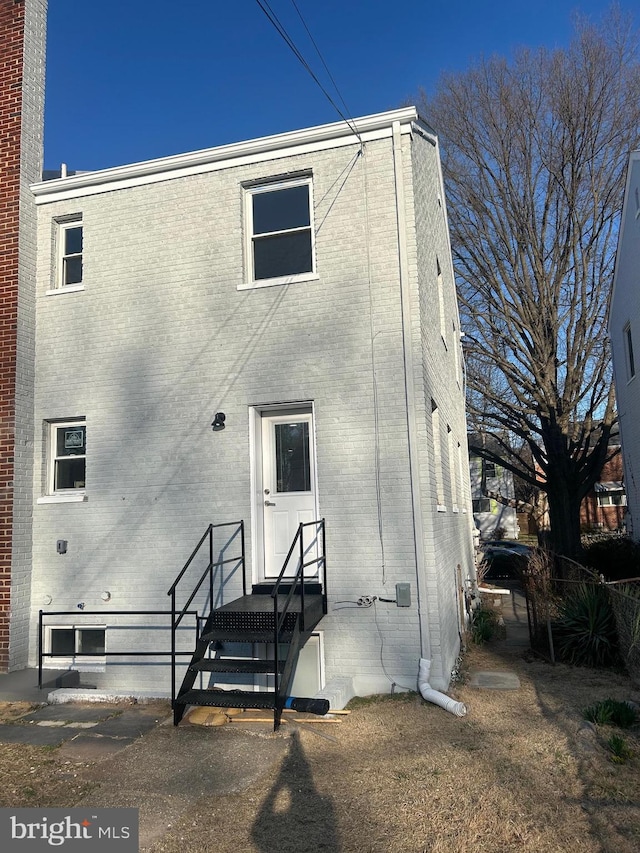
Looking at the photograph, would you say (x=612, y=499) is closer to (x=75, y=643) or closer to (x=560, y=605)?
(x=560, y=605)

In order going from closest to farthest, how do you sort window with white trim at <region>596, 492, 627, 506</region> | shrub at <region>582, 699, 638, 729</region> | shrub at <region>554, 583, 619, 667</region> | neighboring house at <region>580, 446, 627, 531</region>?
shrub at <region>582, 699, 638, 729</region> < shrub at <region>554, 583, 619, 667</region> < neighboring house at <region>580, 446, 627, 531</region> < window with white trim at <region>596, 492, 627, 506</region>

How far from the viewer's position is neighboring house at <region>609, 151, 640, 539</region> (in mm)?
14648

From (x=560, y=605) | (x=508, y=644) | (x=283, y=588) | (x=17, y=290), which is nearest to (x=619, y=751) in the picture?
(x=283, y=588)

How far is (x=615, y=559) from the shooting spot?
659 inches

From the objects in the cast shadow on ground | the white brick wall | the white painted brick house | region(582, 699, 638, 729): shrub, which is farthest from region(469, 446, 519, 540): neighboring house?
the cast shadow on ground

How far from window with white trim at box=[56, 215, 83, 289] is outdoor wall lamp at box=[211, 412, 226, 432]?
3.07 m

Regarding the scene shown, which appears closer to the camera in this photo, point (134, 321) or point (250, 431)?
point (250, 431)

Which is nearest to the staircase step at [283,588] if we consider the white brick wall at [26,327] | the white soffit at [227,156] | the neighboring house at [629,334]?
the white brick wall at [26,327]

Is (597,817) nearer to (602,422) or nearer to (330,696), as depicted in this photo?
(330,696)

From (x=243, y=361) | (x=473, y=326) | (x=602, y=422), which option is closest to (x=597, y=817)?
(x=243, y=361)

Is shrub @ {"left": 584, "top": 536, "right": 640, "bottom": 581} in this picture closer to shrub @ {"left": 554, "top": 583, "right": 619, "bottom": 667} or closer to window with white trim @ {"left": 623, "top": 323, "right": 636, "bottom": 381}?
window with white trim @ {"left": 623, "top": 323, "right": 636, "bottom": 381}

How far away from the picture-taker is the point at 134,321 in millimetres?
8578

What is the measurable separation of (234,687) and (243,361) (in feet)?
12.7

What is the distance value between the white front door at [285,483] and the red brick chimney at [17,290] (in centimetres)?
324
